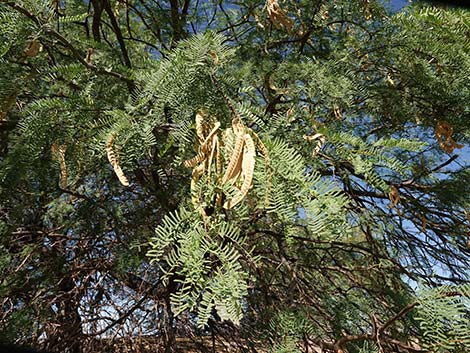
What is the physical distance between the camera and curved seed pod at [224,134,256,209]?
885 mm

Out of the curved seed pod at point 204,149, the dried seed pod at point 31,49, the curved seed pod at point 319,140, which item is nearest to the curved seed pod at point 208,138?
the curved seed pod at point 204,149

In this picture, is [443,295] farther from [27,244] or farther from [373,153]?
[27,244]

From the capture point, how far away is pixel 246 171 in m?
0.90

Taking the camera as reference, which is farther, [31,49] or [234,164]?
[31,49]

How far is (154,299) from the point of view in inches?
114

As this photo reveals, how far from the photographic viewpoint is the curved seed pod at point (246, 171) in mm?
885

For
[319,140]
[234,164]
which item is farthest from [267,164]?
[319,140]

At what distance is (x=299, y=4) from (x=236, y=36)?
432 mm

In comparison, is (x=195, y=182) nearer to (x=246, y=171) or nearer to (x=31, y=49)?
(x=246, y=171)

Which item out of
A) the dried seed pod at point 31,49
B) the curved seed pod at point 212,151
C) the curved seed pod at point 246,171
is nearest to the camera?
the curved seed pod at point 246,171

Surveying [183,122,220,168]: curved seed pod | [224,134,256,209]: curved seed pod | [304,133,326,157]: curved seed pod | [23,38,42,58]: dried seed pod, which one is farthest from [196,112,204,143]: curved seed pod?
[23,38,42,58]: dried seed pod

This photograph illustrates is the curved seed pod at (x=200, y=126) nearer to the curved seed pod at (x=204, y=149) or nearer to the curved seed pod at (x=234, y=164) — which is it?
the curved seed pod at (x=204, y=149)

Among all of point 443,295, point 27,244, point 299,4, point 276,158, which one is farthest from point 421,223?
point 27,244

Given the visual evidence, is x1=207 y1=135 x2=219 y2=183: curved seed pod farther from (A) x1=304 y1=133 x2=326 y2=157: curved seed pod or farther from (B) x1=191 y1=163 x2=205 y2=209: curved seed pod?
(A) x1=304 y1=133 x2=326 y2=157: curved seed pod
